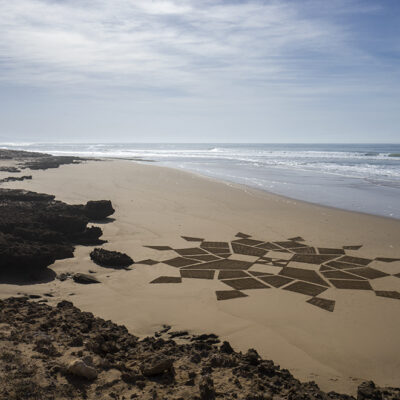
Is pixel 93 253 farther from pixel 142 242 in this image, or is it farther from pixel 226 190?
pixel 226 190

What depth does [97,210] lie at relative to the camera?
9.34m

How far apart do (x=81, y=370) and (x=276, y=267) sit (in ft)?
14.4

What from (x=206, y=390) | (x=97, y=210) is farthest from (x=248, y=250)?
(x=206, y=390)

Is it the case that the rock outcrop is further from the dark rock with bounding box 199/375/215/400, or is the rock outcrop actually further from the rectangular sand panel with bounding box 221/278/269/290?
the dark rock with bounding box 199/375/215/400

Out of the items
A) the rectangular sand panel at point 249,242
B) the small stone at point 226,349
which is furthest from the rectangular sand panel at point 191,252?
the small stone at point 226,349

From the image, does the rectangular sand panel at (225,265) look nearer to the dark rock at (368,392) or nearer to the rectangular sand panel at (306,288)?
the rectangular sand panel at (306,288)

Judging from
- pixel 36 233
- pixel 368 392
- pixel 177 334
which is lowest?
pixel 177 334

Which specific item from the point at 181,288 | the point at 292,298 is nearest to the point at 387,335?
the point at 292,298

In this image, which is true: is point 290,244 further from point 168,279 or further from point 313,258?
point 168,279

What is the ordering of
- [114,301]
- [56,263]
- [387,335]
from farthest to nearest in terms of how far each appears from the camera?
[56,263] → [114,301] → [387,335]

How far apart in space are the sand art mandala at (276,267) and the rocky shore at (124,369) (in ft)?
6.31

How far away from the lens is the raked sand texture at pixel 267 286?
4066 mm

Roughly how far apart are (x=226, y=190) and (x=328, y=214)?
526 centimetres

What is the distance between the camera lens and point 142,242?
806 cm
